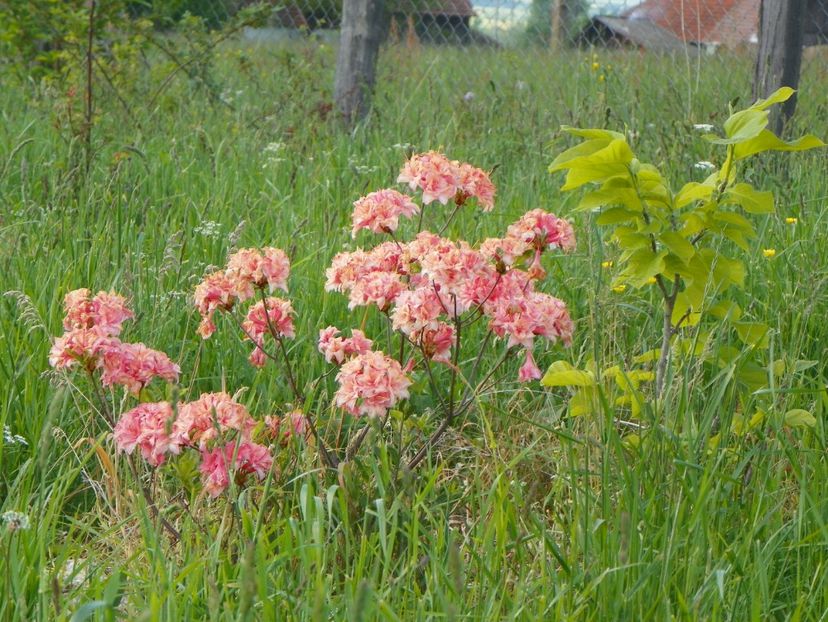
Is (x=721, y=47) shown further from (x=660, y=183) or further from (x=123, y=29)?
(x=660, y=183)

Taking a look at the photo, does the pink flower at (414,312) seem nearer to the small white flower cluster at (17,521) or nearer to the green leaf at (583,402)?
the green leaf at (583,402)

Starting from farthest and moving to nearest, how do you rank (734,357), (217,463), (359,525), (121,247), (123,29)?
(123,29)
(121,247)
(734,357)
(359,525)
(217,463)

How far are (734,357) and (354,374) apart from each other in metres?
0.85

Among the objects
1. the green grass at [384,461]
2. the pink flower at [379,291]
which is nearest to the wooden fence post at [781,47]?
the green grass at [384,461]

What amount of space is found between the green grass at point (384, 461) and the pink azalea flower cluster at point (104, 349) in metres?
0.21

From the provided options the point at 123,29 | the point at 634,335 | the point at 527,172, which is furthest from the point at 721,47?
the point at 634,335

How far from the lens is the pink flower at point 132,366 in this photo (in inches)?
75.7

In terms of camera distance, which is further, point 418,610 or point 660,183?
point 660,183

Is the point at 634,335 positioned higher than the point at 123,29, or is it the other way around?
the point at 123,29

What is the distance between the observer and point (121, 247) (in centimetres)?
321

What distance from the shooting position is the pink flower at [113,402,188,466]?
177 centimetres

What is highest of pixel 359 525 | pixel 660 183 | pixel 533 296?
pixel 660 183

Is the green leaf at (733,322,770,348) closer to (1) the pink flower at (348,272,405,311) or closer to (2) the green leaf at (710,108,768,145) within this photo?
(2) the green leaf at (710,108,768,145)

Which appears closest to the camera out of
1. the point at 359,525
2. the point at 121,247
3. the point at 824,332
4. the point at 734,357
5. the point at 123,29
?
the point at 359,525
